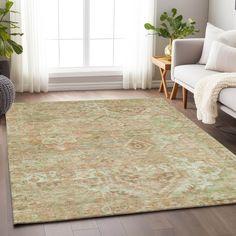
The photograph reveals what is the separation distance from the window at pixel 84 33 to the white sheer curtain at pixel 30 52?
0.79 ft

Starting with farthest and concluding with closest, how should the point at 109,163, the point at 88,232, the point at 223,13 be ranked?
1. the point at 223,13
2. the point at 109,163
3. the point at 88,232

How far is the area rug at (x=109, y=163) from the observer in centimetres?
314

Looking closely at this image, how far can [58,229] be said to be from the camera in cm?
285

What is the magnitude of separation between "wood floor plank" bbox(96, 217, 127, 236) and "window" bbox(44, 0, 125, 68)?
361 cm

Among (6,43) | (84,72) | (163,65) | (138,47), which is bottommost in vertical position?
(84,72)

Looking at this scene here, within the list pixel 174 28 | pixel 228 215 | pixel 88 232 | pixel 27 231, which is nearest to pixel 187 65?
pixel 174 28

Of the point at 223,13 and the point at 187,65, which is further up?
the point at 223,13

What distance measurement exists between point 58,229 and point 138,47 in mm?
3737

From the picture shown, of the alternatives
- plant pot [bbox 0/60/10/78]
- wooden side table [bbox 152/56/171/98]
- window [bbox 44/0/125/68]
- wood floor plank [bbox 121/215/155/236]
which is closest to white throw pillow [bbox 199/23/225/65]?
wooden side table [bbox 152/56/171/98]

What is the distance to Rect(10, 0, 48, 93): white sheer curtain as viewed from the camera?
5.85 m

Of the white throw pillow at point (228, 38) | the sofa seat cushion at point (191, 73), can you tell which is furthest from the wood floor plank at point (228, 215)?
the white throw pillow at point (228, 38)

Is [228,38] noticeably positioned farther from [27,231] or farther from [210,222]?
[27,231]

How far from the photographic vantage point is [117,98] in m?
5.89

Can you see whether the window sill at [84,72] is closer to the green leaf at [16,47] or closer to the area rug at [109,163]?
the green leaf at [16,47]
